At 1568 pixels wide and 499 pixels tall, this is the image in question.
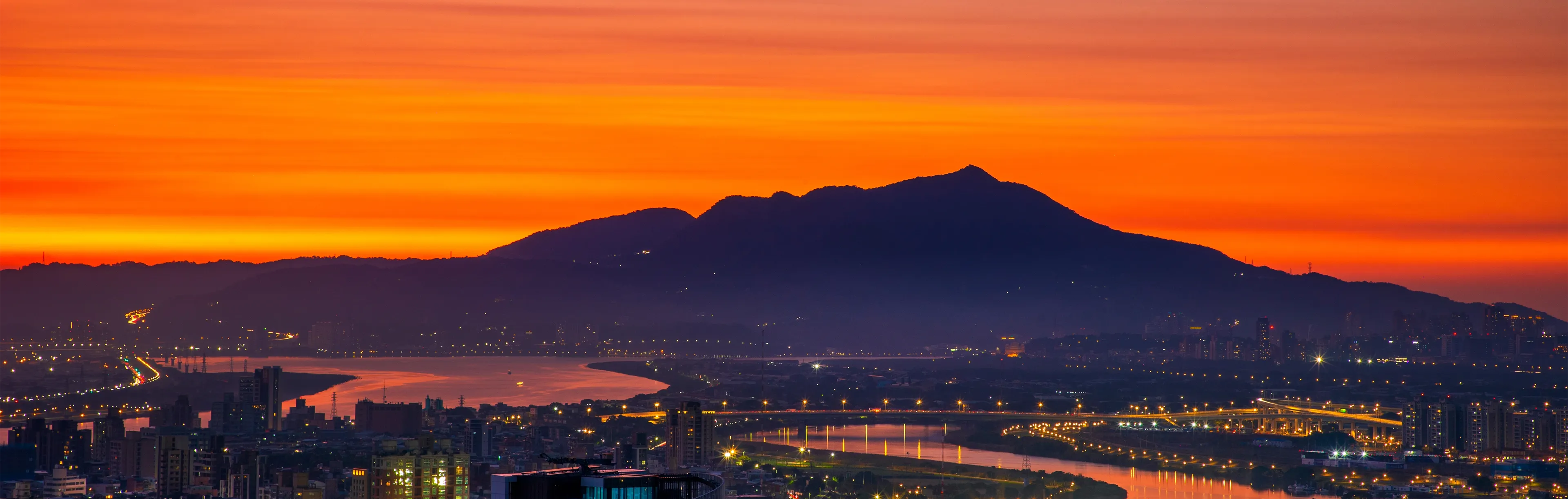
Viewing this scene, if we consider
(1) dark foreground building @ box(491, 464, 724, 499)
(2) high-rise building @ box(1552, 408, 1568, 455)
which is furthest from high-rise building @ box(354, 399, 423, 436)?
(1) dark foreground building @ box(491, 464, 724, 499)

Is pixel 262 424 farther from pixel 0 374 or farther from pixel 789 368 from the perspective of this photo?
pixel 789 368

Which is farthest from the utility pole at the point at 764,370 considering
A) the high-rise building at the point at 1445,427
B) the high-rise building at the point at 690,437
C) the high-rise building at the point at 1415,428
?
the high-rise building at the point at 1445,427

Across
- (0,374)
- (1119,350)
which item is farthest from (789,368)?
(0,374)

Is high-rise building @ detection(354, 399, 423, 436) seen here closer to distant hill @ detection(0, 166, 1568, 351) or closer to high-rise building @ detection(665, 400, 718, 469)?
high-rise building @ detection(665, 400, 718, 469)

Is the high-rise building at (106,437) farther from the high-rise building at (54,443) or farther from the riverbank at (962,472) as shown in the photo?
the riverbank at (962,472)

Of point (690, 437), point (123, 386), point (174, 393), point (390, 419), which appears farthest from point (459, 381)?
point (690, 437)
